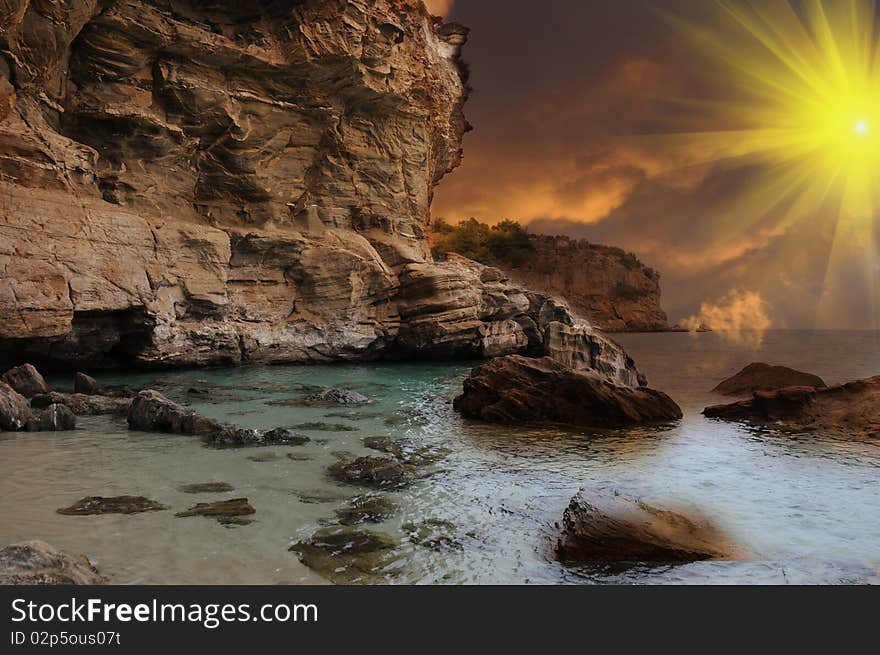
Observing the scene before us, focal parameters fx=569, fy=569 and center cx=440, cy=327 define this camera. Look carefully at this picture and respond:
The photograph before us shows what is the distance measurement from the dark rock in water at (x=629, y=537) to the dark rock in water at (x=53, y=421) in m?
9.55

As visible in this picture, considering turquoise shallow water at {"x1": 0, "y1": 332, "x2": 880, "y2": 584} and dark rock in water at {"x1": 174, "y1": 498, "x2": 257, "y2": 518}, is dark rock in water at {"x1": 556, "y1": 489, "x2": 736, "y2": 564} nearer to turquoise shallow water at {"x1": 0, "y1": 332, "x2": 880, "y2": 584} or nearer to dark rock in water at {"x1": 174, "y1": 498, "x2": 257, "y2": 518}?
turquoise shallow water at {"x1": 0, "y1": 332, "x2": 880, "y2": 584}

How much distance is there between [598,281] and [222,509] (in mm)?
97217

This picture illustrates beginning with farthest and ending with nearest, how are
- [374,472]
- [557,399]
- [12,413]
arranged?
[557,399], [12,413], [374,472]

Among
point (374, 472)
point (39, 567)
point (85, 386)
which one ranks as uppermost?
point (39, 567)

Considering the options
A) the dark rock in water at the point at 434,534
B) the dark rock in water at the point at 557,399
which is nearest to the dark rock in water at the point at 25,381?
the dark rock in water at the point at 557,399

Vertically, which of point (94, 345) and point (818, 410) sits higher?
point (818, 410)

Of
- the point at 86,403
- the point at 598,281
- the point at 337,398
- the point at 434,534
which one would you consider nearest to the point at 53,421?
the point at 86,403

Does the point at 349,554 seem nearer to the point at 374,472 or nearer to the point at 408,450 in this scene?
the point at 374,472

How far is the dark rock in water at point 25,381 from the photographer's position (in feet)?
45.6

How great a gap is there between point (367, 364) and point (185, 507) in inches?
868

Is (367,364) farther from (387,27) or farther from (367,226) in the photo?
(387,27)

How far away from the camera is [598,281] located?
322ft

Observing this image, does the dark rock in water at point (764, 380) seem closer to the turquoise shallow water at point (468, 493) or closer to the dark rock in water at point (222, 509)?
the turquoise shallow water at point (468, 493)

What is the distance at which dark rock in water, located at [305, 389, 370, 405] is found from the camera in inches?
583
